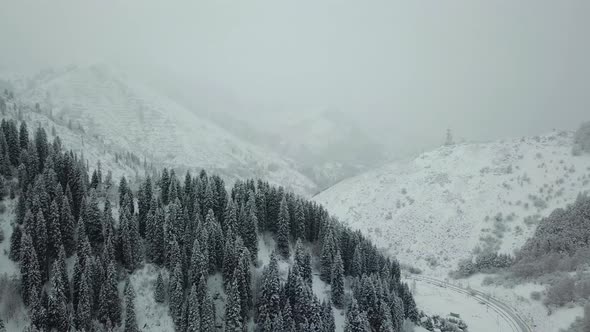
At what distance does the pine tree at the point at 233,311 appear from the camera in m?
49.8

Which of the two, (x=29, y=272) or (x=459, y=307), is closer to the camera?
(x=29, y=272)

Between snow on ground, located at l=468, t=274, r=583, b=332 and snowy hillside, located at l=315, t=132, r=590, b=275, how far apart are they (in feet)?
55.5

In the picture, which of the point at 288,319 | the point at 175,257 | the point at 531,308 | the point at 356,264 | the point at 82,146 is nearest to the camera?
the point at 288,319

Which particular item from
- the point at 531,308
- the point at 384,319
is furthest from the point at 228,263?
the point at 531,308

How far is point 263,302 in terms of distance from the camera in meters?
53.6

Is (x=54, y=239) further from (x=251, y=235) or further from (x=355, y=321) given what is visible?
(x=355, y=321)

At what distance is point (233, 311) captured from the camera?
50188 mm

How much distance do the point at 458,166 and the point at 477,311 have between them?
66.3m

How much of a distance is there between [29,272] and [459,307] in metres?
69.7

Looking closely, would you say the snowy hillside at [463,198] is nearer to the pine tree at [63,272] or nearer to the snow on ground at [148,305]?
the snow on ground at [148,305]

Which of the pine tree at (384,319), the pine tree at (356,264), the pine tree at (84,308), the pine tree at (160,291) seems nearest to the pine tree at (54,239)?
the pine tree at (84,308)

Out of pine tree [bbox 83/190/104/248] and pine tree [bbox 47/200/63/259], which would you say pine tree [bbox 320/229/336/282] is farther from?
pine tree [bbox 47/200/63/259]

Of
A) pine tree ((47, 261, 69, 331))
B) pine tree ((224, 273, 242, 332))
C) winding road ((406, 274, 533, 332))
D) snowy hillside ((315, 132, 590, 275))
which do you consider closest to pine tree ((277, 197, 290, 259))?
pine tree ((224, 273, 242, 332))

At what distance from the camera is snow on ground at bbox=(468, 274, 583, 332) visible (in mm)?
61000
